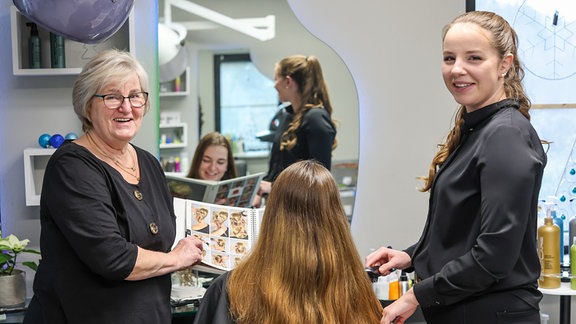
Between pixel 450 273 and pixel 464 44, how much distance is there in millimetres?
529

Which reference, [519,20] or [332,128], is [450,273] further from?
[519,20]

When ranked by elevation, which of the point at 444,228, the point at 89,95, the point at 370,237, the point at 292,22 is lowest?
the point at 370,237

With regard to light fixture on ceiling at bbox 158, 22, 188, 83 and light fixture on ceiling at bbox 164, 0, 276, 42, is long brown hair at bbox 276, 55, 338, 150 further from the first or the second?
light fixture on ceiling at bbox 158, 22, 188, 83

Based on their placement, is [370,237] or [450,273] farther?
[370,237]

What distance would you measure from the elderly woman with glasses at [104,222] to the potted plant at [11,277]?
0.51 meters

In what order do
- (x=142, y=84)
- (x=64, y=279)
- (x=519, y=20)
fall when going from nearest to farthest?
(x=64, y=279) → (x=142, y=84) → (x=519, y=20)

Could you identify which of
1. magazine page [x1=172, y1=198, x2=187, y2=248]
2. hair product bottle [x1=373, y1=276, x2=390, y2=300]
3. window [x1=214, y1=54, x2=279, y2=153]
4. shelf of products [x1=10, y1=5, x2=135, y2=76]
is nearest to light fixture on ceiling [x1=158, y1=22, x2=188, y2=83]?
window [x1=214, y1=54, x2=279, y2=153]

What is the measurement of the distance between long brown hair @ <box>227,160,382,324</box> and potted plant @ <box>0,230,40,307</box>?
110cm

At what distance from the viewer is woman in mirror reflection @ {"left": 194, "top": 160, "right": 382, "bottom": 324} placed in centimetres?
154

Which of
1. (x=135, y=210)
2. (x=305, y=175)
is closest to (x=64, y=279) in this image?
(x=135, y=210)

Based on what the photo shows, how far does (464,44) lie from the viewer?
1.62 meters

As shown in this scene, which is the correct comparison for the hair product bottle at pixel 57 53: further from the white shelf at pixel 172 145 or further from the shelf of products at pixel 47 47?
the white shelf at pixel 172 145

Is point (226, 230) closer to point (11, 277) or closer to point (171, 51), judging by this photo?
point (11, 277)

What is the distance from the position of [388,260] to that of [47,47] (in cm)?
153
